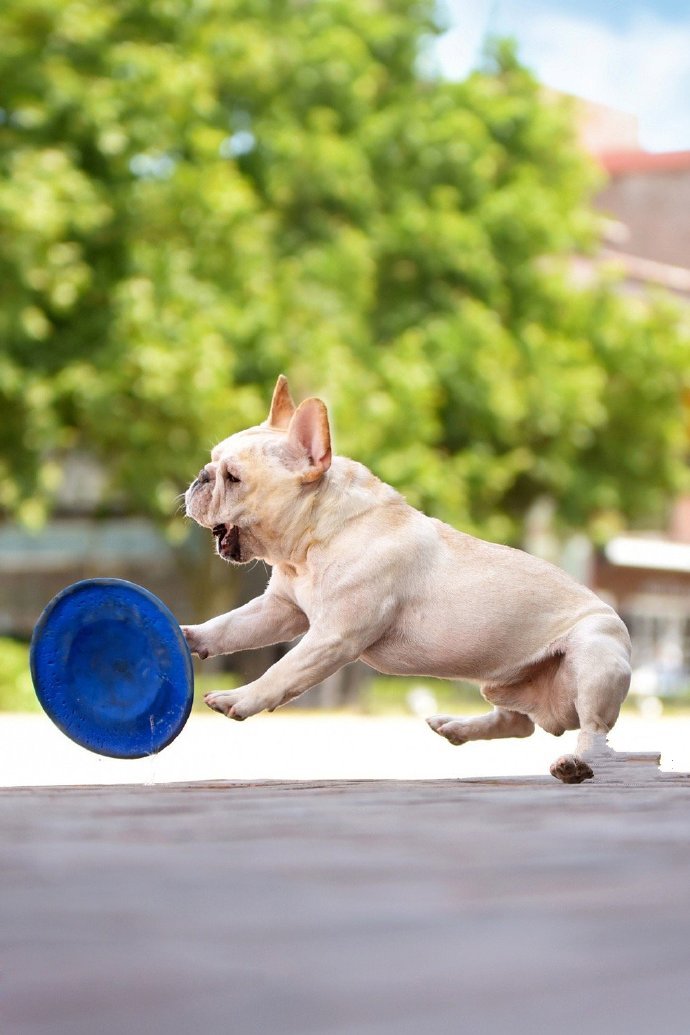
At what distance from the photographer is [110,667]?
6.41m

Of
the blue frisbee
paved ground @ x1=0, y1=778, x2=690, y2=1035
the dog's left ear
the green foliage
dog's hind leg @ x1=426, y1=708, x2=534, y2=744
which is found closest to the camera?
paved ground @ x1=0, y1=778, x2=690, y2=1035

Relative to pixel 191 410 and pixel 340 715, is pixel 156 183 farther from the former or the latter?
pixel 340 715

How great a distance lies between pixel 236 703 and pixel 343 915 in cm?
213

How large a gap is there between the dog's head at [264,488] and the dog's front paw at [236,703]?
2.01ft

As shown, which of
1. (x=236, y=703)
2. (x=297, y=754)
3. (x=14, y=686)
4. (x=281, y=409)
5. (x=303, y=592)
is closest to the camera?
(x=236, y=703)

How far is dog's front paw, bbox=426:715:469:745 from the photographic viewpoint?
6972 mm

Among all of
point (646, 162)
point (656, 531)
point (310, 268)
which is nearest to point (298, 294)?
point (310, 268)

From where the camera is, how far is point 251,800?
6.24m

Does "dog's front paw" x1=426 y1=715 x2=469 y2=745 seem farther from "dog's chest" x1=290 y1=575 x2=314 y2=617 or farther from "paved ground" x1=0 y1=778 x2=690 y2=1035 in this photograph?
"dog's chest" x1=290 y1=575 x2=314 y2=617

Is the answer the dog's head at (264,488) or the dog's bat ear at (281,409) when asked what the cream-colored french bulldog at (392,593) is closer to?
the dog's head at (264,488)

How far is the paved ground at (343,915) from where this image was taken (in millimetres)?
3055

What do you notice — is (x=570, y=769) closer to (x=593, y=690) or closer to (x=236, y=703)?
(x=593, y=690)

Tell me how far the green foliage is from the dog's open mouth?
55.2 ft

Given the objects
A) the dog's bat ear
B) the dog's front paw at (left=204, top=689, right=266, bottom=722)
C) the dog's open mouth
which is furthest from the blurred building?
the dog's front paw at (left=204, top=689, right=266, bottom=722)
